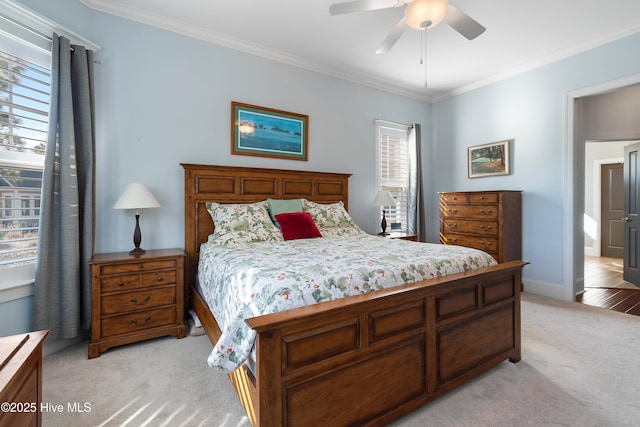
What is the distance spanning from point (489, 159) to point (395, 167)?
1.34 metres

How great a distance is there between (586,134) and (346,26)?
11.5ft

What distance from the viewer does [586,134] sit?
390 centimetres

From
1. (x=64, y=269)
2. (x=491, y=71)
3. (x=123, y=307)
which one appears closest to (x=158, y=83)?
(x=64, y=269)

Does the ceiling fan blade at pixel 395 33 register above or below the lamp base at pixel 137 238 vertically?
above

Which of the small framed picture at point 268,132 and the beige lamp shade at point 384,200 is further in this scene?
the beige lamp shade at point 384,200

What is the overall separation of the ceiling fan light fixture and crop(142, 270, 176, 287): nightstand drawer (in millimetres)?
2725

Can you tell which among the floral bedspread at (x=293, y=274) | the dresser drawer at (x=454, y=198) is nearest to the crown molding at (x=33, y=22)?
the floral bedspread at (x=293, y=274)

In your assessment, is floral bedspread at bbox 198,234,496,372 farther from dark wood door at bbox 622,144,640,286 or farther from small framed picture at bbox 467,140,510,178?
dark wood door at bbox 622,144,640,286

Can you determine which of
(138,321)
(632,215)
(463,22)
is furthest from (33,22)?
(632,215)

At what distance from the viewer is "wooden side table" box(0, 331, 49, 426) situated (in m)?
0.72

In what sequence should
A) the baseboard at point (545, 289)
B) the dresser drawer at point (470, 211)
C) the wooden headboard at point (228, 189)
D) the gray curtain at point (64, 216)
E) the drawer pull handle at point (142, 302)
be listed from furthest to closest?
the dresser drawer at point (470, 211) < the baseboard at point (545, 289) < the wooden headboard at point (228, 189) < the drawer pull handle at point (142, 302) < the gray curtain at point (64, 216)

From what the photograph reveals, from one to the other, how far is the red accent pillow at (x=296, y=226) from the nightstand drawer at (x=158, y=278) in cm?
103

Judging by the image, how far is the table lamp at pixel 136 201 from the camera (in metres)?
2.52

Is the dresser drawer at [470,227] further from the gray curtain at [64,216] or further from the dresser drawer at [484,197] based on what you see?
the gray curtain at [64,216]
